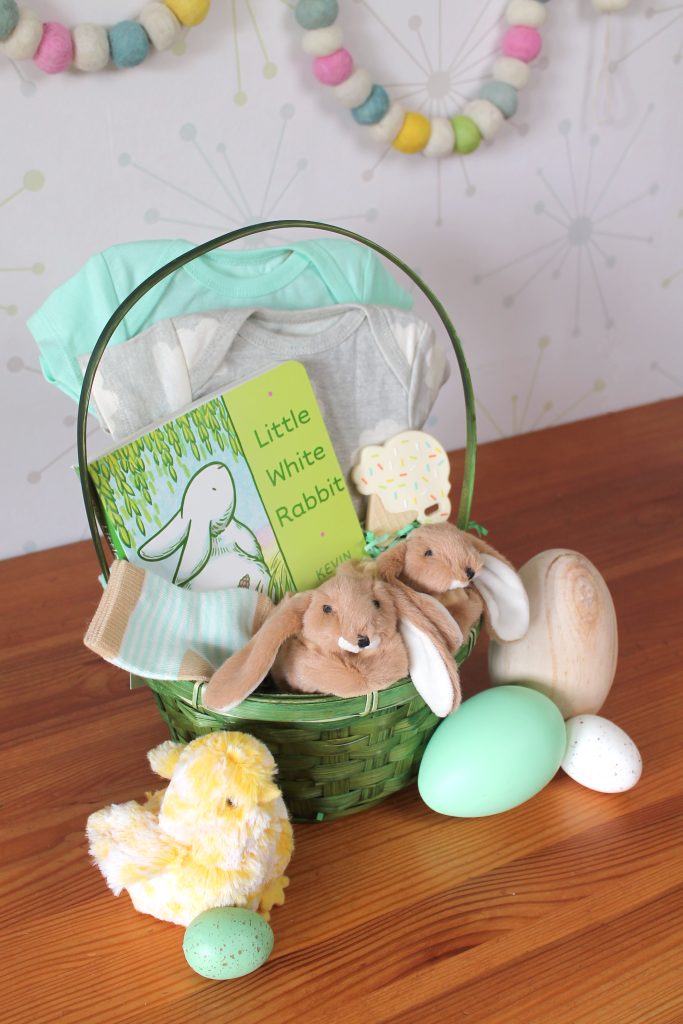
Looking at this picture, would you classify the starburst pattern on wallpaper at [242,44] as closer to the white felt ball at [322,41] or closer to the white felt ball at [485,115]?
the white felt ball at [322,41]

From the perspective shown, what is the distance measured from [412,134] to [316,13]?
0.18 m

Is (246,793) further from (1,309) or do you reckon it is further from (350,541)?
(1,309)

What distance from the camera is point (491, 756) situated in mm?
721

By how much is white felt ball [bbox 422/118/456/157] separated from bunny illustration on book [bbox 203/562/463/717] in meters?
0.67

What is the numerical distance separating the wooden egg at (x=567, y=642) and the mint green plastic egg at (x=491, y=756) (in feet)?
0.17

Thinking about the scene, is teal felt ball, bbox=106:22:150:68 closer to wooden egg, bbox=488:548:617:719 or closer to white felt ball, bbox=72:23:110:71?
white felt ball, bbox=72:23:110:71

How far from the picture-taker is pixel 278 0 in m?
1.03

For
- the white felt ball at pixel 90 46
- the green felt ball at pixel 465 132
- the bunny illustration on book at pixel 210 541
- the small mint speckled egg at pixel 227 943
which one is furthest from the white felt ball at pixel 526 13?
the small mint speckled egg at pixel 227 943

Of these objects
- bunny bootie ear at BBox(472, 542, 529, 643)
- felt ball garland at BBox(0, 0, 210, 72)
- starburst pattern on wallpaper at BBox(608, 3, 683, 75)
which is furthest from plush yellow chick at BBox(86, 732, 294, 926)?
starburst pattern on wallpaper at BBox(608, 3, 683, 75)

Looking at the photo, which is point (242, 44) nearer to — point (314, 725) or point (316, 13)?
point (316, 13)

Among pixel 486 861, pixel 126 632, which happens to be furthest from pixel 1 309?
pixel 486 861

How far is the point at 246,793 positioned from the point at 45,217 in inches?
26.0

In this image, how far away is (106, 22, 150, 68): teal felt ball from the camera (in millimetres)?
943

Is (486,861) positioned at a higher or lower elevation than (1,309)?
lower
